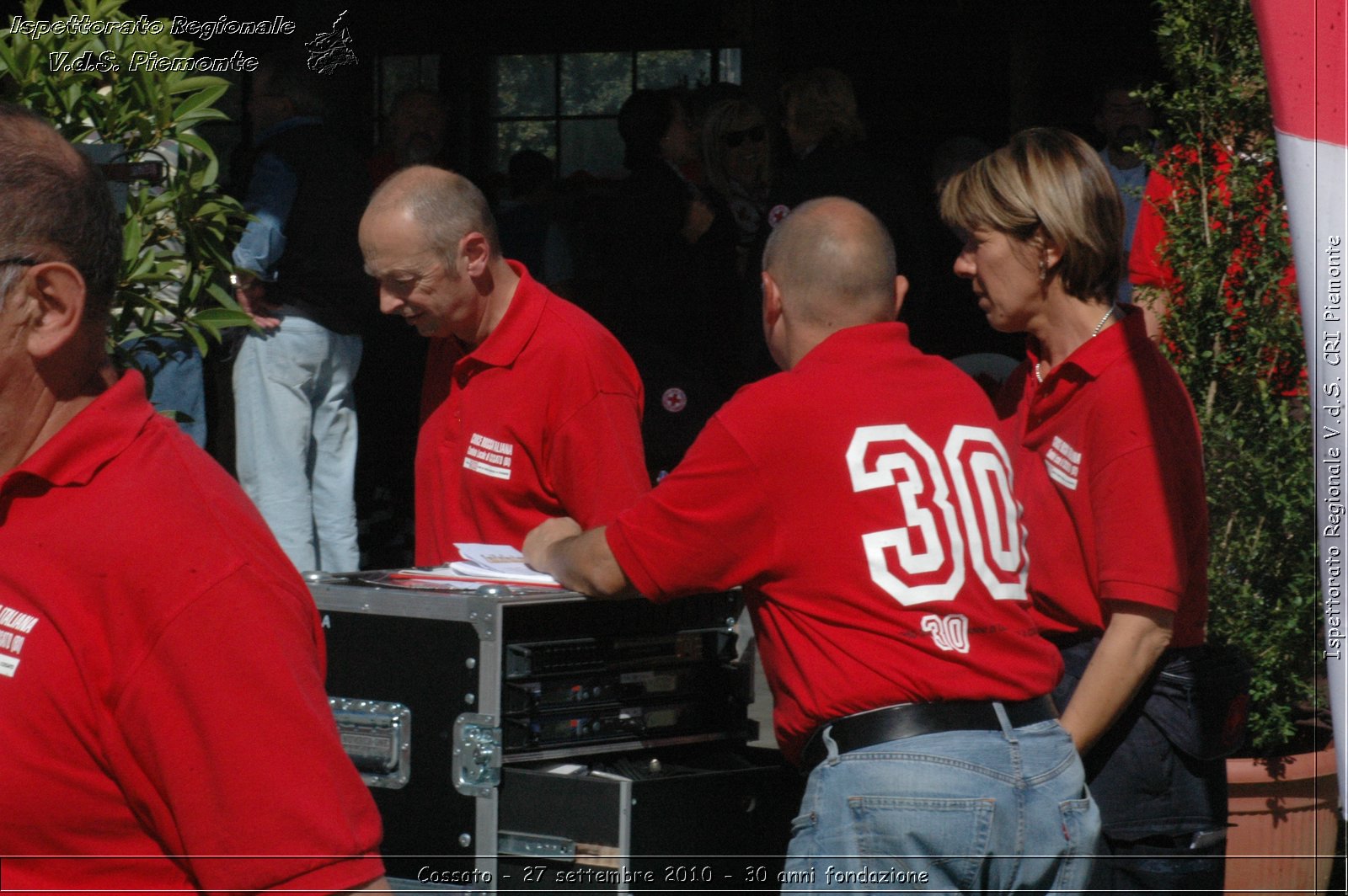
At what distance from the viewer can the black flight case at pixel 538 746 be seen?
2.63 metres

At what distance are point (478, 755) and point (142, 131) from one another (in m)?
1.69

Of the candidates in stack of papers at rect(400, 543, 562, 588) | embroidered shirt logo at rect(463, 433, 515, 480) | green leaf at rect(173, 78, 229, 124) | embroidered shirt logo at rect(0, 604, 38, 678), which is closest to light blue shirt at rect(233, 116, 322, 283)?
A: green leaf at rect(173, 78, 229, 124)

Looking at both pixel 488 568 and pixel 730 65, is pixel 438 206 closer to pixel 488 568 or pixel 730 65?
pixel 488 568

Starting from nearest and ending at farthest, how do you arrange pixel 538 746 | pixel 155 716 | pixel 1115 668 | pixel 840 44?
pixel 155 716 < pixel 1115 668 < pixel 538 746 < pixel 840 44

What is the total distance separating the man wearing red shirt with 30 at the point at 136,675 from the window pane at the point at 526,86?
802 cm

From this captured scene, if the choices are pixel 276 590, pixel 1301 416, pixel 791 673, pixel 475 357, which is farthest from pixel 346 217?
pixel 276 590

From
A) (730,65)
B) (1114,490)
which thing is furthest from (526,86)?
(1114,490)

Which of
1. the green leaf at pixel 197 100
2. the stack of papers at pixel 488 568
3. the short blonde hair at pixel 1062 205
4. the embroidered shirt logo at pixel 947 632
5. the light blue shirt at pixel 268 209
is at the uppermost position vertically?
the light blue shirt at pixel 268 209

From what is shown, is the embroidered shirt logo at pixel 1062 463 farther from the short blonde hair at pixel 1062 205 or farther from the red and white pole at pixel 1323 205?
the red and white pole at pixel 1323 205

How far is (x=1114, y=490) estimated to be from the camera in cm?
260

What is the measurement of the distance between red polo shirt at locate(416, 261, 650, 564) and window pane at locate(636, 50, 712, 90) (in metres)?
5.60

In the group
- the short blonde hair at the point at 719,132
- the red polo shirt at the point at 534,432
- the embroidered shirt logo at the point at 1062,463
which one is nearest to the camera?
the embroidered shirt logo at the point at 1062,463

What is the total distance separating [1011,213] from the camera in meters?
2.81

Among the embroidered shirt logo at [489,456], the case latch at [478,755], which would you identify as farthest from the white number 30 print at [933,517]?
the embroidered shirt logo at [489,456]
